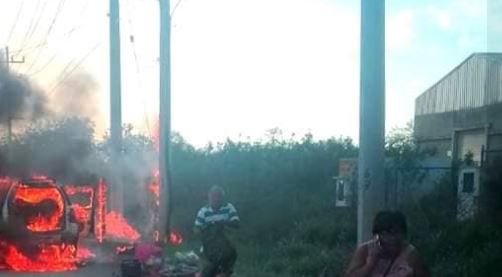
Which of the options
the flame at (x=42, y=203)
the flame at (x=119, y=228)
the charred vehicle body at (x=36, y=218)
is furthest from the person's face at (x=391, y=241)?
the flame at (x=119, y=228)

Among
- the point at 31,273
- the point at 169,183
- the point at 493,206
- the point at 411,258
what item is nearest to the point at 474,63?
the point at 169,183

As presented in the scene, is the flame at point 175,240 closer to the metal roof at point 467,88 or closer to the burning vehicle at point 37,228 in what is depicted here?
the burning vehicle at point 37,228

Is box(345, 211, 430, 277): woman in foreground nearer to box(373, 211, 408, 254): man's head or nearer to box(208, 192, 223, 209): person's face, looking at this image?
box(373, 211, 408, 254): man's head

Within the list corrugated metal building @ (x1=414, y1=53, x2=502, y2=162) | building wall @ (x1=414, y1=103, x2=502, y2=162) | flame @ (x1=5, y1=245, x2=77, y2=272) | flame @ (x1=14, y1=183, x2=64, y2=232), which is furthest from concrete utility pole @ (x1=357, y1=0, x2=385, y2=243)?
flame @ (x1=14, y1=183, x2=64, y2=232)

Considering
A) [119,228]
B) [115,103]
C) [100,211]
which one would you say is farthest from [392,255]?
[115,103]

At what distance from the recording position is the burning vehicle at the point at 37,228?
62.2 ft

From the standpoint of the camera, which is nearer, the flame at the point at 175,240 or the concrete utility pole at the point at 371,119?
the concrete utility pole at the point at 371,119

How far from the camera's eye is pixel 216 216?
12336mm

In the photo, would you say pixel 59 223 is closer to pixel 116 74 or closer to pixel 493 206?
pixel 116 74

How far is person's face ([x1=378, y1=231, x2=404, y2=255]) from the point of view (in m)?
5.72

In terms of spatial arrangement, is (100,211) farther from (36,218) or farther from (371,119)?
(371,119)

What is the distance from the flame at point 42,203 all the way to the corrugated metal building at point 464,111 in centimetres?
856

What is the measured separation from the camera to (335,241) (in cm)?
1609

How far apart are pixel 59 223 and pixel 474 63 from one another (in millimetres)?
11600
